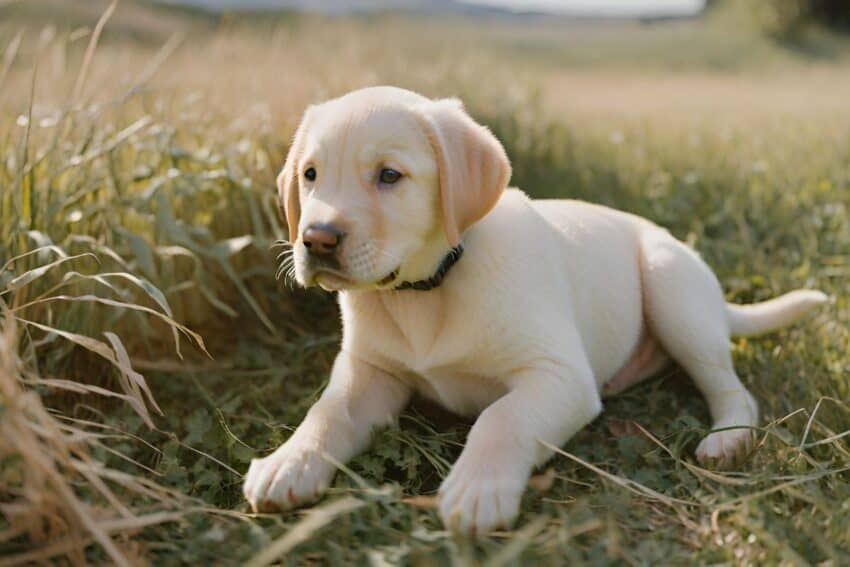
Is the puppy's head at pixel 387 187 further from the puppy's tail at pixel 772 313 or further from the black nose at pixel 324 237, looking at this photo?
the puppy's tail at pixel 772 313

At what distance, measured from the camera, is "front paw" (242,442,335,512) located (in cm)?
260

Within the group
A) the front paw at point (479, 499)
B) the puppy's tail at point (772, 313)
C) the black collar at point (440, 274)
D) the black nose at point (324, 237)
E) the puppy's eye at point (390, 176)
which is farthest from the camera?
the puppy's tail at point (772, 313)

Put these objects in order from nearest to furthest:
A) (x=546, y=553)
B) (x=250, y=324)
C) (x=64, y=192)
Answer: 1. (x=546, y=553)
2. (x=64, y=192)
3. (x=250, y=324)

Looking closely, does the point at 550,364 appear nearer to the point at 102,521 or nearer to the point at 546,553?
the point at 546,553

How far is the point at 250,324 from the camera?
461cm

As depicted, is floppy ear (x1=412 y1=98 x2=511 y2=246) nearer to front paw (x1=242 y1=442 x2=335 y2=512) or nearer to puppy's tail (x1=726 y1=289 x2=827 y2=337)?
front paw (x1=242 y1=442 x2=335 y2=512)

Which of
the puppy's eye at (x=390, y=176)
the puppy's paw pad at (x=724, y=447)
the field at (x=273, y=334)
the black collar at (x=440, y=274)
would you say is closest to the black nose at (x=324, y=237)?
the puppy's eye at (x=390, y=176)

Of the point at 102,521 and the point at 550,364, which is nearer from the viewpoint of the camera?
the point at 102,521

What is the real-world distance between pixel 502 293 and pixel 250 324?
207cm

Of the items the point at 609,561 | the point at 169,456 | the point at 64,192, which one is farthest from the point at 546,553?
the point at 64,192

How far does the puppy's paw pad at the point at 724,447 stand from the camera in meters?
2.99

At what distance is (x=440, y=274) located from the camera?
291cm

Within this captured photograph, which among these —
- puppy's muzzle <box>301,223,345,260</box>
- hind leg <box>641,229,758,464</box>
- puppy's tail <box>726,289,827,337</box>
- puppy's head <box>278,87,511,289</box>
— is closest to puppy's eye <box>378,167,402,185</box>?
puppy's head <box>278,87,511,289</box>

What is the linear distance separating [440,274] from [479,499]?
31.9 inches
